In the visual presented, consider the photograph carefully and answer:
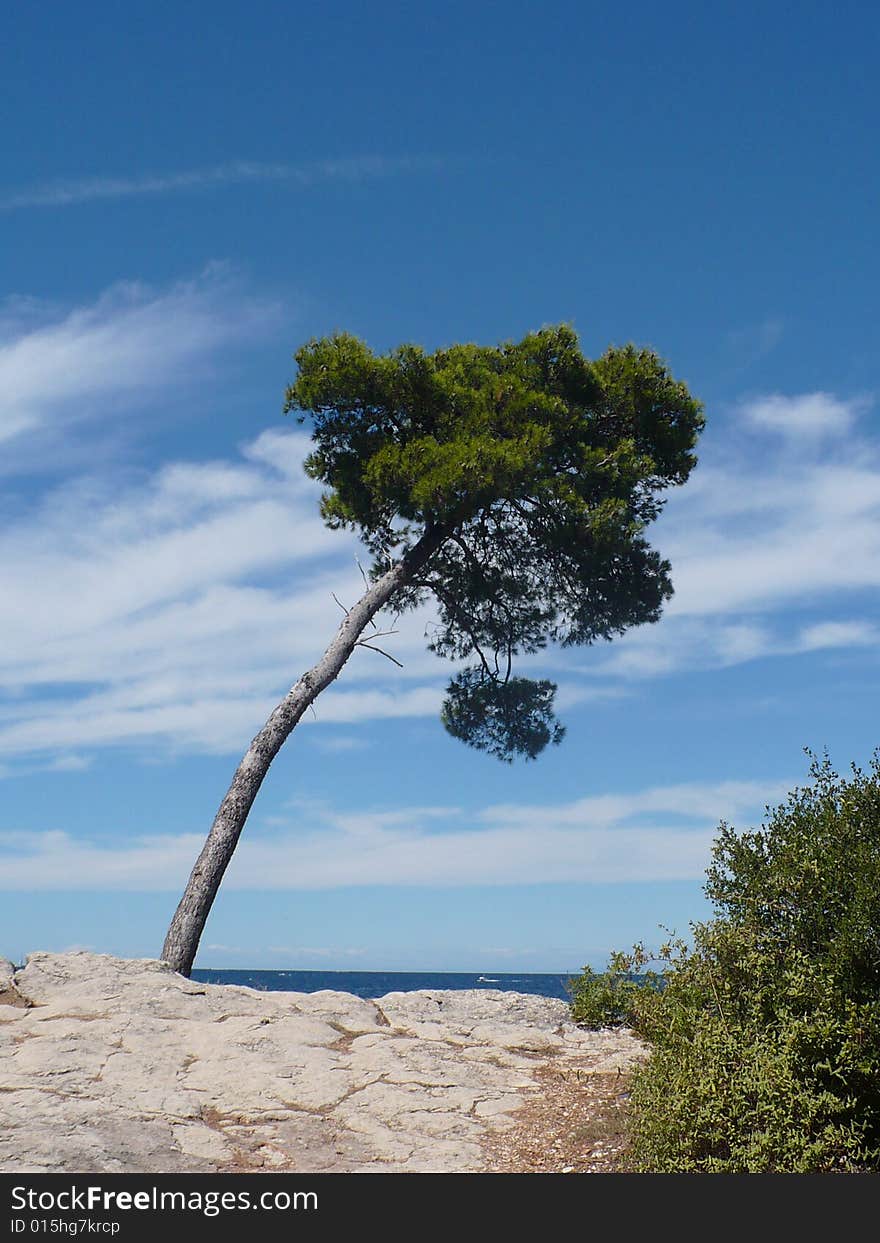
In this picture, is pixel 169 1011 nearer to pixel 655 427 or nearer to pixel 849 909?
pixel 849 909

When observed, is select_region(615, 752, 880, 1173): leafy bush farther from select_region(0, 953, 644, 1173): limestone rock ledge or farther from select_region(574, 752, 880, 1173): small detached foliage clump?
select_region(0, 953, 644, 1173): limestone rock ledge

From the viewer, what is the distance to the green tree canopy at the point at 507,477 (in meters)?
15.5

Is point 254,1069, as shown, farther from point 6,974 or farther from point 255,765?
point 255,765

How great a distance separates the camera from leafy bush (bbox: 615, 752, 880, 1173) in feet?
20.3

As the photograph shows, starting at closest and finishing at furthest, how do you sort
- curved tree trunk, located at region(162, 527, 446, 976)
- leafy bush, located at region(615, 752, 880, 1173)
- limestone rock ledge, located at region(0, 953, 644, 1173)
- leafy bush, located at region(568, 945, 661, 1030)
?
leafy bush, located at region(615, 752, 880, 1173)
limestone rock ledge, located at region(0, 953, 644, 1173)
leafy bush, located at region(568, 945, 661, 1030)
curved tree trunk, located at region(162, 527, 446, 976)

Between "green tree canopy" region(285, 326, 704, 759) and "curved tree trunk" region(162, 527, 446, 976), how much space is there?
44.6 inches

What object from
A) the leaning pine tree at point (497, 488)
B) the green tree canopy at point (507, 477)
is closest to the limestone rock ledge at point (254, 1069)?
the leaning pine tree at point (497, 488)

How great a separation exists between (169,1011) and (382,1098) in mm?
3062

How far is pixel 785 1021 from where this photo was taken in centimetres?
641

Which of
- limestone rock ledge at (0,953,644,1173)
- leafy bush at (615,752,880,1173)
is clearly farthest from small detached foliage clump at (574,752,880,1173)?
limestone rock ledge at (0,953,644,1173)

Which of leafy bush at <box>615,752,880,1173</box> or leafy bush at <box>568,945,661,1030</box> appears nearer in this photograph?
leafy bush at <box>615,752,880,1173</box>

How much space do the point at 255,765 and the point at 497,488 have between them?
569 cm

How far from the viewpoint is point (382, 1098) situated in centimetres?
796

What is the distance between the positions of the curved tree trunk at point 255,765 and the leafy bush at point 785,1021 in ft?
26.2
